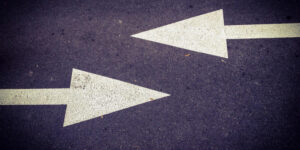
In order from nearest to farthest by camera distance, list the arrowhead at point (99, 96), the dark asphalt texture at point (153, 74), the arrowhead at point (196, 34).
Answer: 1. the dark asphalt texture at point (153, 74)
2. the arrowhead at point (99, 96)
3. the arrowhead at point (196, 34)

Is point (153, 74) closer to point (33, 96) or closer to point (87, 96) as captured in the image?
point (87, 96)

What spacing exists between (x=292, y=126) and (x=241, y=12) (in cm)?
188

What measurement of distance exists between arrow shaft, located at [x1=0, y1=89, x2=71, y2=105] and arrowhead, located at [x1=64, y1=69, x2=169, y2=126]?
0.19 metres

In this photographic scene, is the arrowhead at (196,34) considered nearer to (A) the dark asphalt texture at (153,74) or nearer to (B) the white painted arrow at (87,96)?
(A) the dark asphalt texture at (153,74)

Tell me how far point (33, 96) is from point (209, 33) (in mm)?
3032

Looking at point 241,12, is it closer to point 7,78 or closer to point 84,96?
point 84,96

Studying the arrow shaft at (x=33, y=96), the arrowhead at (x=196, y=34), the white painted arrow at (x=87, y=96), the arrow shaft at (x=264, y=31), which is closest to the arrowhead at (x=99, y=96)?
the white painted arrow at (x=87, y=96)

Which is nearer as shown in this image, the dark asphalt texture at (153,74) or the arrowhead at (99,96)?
the dark asphalt texture at (153,74)

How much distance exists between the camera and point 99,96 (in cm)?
237

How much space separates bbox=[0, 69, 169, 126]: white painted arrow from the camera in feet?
7.61

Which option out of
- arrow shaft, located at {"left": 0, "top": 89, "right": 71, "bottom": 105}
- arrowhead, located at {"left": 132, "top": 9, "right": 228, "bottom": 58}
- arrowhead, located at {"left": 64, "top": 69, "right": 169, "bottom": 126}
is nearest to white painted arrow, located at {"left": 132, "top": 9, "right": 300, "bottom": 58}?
arrowhead, located at {"left": 132, "top": 9, "right": 228, "bottom": 58}

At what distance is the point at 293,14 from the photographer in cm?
246

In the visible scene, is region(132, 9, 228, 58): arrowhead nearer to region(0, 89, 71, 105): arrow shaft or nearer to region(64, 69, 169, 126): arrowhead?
region(64, 69, 169, 126): arrowhead

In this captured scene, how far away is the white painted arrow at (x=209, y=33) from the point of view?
2412 millimetres
